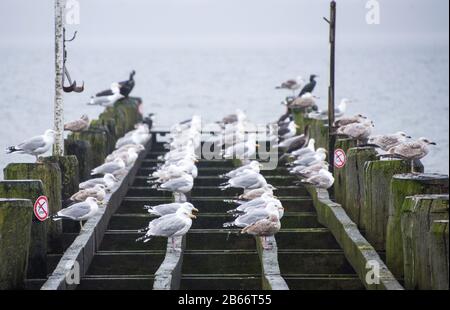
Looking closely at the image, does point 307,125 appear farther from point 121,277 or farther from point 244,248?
point 121,277

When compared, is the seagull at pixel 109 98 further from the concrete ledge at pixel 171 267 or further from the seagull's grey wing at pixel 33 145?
the concrete ledge at pixel 171 267

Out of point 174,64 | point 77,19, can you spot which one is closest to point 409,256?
point 77,19

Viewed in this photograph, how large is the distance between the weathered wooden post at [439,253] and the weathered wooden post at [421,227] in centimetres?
5

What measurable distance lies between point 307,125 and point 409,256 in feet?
38.8

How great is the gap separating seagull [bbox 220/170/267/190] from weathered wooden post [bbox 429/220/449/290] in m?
7.07

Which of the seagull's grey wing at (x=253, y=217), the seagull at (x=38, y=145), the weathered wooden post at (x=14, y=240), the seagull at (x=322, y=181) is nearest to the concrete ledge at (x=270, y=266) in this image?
the seagull's grey wing at (x=253, y=217)

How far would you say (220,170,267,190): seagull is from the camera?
62.4 feet

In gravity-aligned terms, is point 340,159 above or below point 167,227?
above

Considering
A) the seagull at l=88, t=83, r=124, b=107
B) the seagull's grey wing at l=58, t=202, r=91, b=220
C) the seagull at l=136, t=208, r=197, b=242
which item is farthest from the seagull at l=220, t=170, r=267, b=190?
the seagull at l=88, t=83, r=124, b=107

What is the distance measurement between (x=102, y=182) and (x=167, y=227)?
120 inches

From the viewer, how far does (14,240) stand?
13.6 metres

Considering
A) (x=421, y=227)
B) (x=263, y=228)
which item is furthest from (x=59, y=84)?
(x=421, y=227)

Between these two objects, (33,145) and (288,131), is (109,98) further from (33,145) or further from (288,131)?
(33,145)
